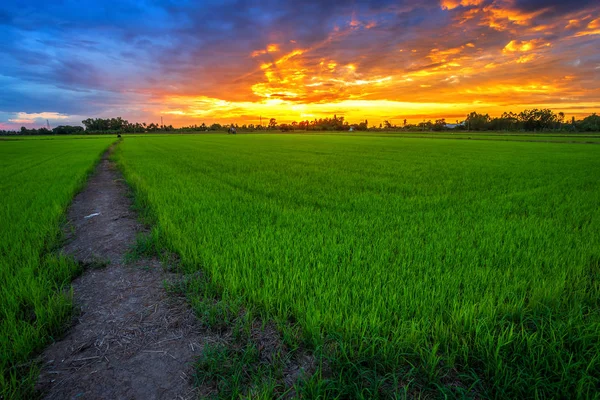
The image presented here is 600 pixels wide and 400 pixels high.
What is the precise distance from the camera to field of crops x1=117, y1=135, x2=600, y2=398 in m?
2.07

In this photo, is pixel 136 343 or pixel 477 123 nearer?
pixel 136 343

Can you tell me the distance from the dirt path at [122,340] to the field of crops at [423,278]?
588mm

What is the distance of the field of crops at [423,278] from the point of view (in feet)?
6.80

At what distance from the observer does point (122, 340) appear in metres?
2.48

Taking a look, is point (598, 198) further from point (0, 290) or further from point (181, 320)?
point (0, 290)

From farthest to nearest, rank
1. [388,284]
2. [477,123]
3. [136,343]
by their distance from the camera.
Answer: [477,123] → [388,284] → [136,343]

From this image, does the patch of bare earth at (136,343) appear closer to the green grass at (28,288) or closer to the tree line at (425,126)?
the green grass at (28,288)

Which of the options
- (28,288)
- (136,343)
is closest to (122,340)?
(136,343)

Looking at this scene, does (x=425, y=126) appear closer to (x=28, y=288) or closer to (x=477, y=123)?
(x=477, y=123)

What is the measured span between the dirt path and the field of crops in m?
0.59

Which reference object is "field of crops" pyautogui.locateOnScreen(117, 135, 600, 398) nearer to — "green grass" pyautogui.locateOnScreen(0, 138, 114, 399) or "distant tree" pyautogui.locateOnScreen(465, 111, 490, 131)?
"green grass" pyautogui.locateOnScreen(0, 138, 114, 399)

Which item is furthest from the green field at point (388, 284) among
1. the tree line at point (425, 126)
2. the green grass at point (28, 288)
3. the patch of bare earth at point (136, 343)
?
the tree line at point (425, 126)

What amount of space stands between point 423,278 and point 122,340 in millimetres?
3159

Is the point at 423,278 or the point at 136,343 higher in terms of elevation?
the point at 423,278
